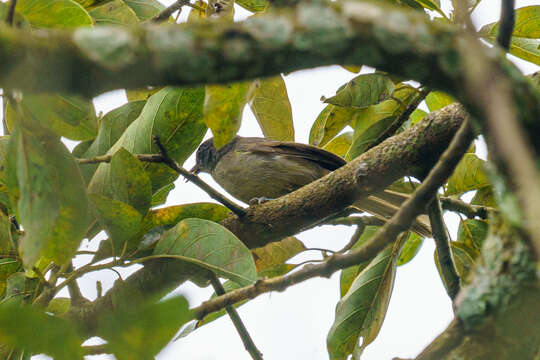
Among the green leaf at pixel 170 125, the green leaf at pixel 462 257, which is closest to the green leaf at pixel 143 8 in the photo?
the green leaf at pixel 170 125

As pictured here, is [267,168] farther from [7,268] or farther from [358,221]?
[7,268]

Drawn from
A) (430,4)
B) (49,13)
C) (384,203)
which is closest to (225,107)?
(49,13)

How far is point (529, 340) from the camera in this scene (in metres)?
1.43

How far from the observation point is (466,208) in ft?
11.4

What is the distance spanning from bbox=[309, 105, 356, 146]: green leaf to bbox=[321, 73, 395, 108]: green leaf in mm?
453

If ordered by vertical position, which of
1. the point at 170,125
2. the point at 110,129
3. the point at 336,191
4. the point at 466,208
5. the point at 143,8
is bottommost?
the point at 466,208

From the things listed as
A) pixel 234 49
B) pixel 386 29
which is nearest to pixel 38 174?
pixel 234 49

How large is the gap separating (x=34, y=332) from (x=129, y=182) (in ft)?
5.39

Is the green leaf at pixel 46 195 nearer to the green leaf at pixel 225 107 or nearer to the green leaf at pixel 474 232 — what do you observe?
the green leaf at pixel 225 107

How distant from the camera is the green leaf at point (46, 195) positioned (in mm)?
1824

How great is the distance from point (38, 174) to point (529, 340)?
1465mm

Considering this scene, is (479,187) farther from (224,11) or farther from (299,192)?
(224,11)

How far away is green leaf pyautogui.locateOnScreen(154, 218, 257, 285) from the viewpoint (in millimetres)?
2600

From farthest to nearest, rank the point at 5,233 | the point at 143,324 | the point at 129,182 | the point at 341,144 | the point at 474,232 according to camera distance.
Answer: the point at 341,144 < the point at 474,232 < the point at 5,233 < the point at 129,182 < the point at 143,324
